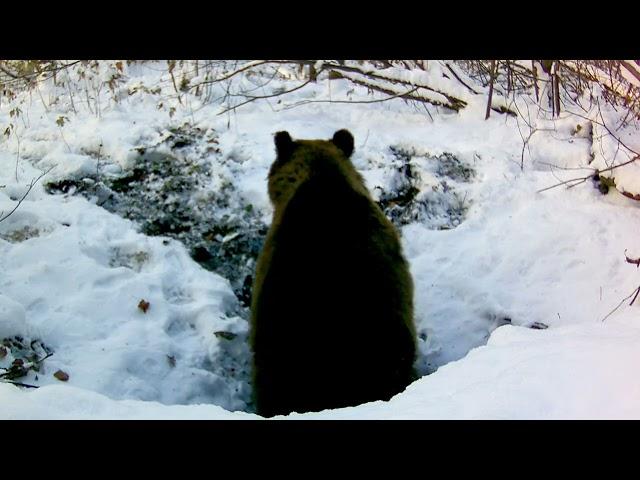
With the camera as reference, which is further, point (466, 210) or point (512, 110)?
point (512, 110)

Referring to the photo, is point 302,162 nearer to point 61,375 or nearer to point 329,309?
point 329,309

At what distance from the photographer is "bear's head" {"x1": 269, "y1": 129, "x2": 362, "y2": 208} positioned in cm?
400

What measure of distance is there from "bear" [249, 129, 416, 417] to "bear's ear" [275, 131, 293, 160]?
0.71 meters

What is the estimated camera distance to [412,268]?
4801 millimetres

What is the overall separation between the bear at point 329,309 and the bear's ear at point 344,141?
788 mm

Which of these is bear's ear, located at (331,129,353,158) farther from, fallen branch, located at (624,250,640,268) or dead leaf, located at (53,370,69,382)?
dead leaf, located at (53,370,69,382)

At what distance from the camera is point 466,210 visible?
541 cm

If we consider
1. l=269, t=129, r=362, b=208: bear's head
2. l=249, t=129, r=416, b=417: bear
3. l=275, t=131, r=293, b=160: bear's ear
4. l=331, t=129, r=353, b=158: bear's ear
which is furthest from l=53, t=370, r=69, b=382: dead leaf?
l=331, t=129, r=353, b=158: bear's ear

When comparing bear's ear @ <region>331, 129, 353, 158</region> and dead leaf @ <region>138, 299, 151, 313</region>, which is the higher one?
bear's ear @ <region>331, 129, 353, 158</region>

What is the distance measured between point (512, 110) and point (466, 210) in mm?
1834

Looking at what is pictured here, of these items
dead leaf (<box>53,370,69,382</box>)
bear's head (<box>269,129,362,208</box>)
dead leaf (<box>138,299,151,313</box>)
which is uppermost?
bear's head (<box>269,129,362,208</box>)

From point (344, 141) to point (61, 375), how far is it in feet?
8.28
